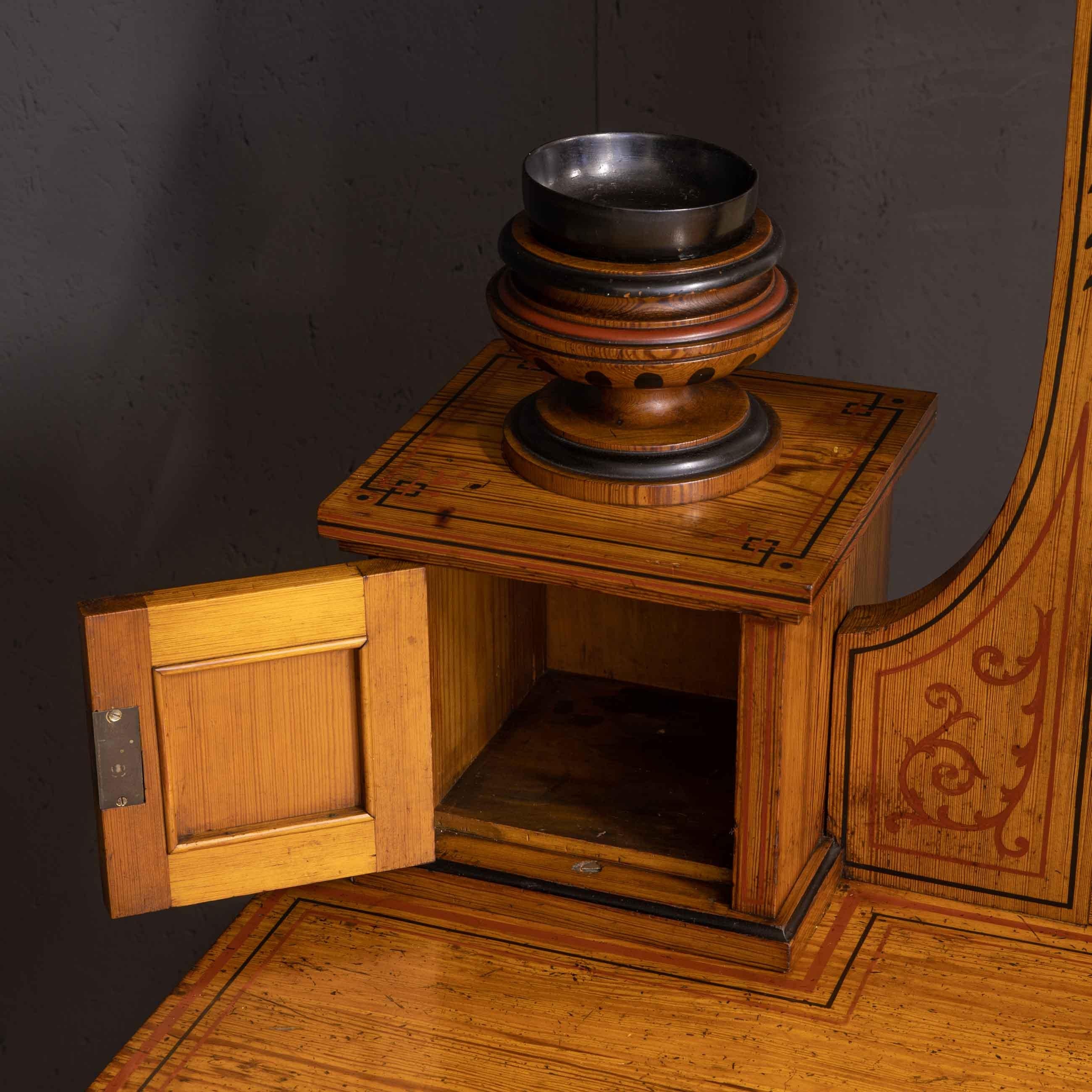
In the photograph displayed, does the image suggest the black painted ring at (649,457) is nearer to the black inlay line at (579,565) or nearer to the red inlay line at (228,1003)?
the black inlay line at (579,565)

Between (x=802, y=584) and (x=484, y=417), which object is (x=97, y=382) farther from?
(x=802, y=584)

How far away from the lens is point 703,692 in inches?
72.7

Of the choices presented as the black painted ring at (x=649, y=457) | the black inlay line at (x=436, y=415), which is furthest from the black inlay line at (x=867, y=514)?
the black inlay line at (x=436, y=415)

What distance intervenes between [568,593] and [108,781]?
1.96ft

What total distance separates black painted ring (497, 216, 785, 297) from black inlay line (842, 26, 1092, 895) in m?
0.25

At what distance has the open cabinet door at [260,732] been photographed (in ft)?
4.56

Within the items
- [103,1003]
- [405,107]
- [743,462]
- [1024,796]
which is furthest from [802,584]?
[103,1003]

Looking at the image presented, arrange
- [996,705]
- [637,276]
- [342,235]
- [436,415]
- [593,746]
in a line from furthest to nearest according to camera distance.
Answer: [342,235] → [593,746] → [436,415] → [996,705] → [637,276]

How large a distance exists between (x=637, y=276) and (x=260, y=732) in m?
0.50

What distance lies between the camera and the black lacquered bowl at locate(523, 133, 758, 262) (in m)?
1.37

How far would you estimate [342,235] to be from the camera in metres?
2.10

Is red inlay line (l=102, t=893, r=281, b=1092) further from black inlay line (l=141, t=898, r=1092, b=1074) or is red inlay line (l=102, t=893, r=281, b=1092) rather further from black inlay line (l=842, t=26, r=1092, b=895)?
black inlay line (l=842, t=26, r=1092, b=895)

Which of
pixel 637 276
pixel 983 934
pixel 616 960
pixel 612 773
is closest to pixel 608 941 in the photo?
pixel 616 960

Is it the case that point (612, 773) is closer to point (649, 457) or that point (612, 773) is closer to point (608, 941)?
point (608, 941)
